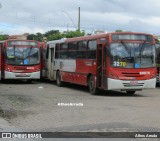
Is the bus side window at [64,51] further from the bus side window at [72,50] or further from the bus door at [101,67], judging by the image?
the bus door at [101,67]

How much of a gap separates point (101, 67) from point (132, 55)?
5.19 feet

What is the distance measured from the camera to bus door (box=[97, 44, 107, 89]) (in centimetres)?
2041

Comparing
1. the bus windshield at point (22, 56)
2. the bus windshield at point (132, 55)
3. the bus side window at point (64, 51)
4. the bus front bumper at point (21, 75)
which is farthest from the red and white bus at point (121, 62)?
the bus windshield at point (22, 56)

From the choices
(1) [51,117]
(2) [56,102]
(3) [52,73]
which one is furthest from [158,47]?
(1) [51,117]

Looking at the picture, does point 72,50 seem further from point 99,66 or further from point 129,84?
point 129,84

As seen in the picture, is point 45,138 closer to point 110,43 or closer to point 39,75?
point 110,43

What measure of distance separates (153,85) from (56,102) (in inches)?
235

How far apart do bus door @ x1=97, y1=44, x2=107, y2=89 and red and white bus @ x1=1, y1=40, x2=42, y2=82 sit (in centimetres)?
988

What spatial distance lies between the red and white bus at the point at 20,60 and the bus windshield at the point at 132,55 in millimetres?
11068

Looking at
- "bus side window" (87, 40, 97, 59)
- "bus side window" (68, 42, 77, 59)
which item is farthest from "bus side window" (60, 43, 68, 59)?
"bus side window" (87, 40, 97, 59)

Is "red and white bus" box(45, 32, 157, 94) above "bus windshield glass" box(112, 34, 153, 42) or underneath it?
underneath

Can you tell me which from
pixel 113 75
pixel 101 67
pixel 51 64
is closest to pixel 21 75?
pixel 51 64

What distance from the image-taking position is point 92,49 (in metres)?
22.0

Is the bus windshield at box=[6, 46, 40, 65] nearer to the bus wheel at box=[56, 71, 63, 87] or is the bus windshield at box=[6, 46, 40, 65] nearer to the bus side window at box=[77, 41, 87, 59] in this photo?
the bus wheel at box=[56, 71, 63, 87]
